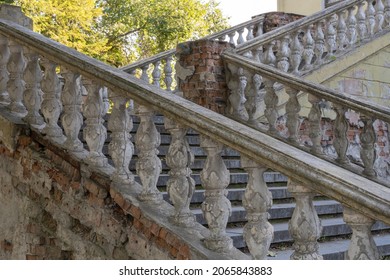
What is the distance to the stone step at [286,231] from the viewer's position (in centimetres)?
396

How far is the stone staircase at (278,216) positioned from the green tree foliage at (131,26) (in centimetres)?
1285

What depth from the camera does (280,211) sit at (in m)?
4.75

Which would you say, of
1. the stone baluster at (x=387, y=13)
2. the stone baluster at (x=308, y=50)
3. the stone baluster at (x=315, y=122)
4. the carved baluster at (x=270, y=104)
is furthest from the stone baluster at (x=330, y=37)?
the stone baluster at (x=315, y=122)

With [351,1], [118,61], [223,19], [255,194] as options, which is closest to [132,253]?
[255,194]

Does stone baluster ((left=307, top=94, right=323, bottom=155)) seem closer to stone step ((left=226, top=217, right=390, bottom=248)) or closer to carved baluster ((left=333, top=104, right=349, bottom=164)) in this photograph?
carved baluster ((left=333, top=104, right=349, bottom=164))

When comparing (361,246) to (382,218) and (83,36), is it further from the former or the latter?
(83,36)

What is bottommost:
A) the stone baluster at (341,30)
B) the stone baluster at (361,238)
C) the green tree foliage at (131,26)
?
the stone baluster at (361,238)

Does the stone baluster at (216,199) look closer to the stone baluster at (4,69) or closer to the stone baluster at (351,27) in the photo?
the stone baluster at (4,69)

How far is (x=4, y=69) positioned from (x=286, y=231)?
8.84ft

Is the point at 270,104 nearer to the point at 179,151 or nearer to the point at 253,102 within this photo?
the point at 253,102

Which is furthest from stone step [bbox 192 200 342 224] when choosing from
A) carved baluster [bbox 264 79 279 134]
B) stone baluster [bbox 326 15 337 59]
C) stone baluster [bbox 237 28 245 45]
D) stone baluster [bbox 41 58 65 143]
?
stone baluster [bbox 237 28 245 45]

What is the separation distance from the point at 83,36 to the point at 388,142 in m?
12.2

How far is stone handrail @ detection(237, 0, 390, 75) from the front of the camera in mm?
7488

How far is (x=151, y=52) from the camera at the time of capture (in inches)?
808
